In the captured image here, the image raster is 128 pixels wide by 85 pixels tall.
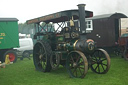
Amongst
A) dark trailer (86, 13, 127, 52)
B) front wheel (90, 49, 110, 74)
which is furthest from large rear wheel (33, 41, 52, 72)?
dark trailer (86, 13, 127, 52)

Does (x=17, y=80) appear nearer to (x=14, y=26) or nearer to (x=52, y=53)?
(x=52, y=53)

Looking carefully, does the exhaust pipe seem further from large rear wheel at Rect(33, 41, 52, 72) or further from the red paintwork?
the red paintwork

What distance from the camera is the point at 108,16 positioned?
11578 mm

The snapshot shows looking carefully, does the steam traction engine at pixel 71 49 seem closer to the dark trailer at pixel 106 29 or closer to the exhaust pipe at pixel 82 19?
the exhaust pipe at pixel 82 19

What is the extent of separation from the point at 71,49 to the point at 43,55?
4.92 feet

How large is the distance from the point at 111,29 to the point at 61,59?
5.86 metres

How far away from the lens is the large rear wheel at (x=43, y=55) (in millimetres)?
7139

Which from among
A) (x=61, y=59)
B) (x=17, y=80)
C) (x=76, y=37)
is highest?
(x=76, y=37)

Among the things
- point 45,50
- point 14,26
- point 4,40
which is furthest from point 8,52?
point 45,50

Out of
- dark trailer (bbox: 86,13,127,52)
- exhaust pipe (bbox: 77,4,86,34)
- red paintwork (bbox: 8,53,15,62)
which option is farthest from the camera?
red paintwork (bbox: 8,53,15,62)

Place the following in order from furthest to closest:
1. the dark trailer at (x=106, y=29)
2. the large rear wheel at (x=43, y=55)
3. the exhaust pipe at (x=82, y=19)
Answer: the dark trailer at (x=106, y=29) < the large rear wheel at (x=43, y=55) < the exhaust pipe at (x=82, y=19)

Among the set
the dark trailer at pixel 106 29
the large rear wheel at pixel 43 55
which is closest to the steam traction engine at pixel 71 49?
the large rear wheel at pixel 43 55

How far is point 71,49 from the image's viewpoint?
6516mm

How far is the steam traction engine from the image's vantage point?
616 centimetres
